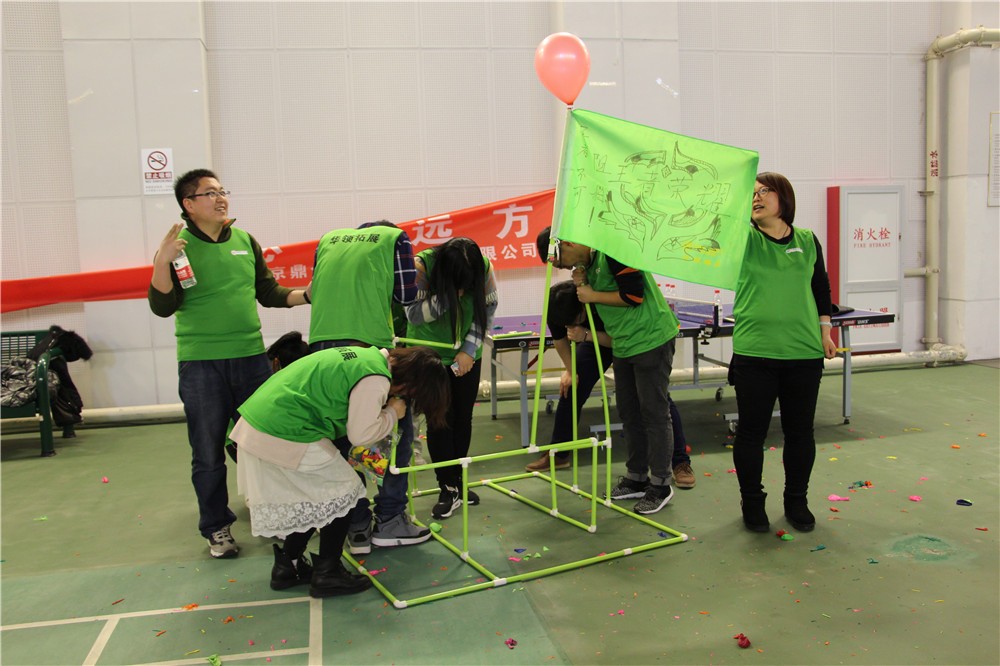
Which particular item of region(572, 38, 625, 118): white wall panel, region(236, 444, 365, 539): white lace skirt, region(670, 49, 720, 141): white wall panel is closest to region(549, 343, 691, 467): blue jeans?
region(236, 444, 365, 539): white lace skirt

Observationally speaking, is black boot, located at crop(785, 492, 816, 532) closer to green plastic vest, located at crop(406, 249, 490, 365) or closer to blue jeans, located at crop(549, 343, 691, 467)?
blue jeans, located at crop(549, 343, 691, 467)

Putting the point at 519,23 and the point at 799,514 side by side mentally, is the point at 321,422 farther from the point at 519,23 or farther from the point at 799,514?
the point at 519,23

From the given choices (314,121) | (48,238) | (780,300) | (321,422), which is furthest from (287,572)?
(48,238)

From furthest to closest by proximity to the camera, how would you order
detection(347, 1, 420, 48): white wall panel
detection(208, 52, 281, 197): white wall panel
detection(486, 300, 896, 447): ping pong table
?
detection(347, 1, 420, 48): white wall panel < detection(208, 52, 281, 197): white wall panel < detection(486, 300, 896, 447): ping pong table

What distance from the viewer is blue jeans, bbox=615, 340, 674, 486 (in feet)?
12.0

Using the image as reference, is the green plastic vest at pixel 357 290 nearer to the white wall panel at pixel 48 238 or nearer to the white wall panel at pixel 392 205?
the white wall panel at pixel 392 205

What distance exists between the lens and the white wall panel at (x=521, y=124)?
6629 mm

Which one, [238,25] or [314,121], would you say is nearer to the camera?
[238,25]

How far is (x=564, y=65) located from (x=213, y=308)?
195cm

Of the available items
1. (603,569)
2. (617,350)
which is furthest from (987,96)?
(603,569)

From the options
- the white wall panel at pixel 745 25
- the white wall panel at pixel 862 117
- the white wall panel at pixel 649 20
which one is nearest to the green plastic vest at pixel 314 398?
the white wall panel at pixel 649 20

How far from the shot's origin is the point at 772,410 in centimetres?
341

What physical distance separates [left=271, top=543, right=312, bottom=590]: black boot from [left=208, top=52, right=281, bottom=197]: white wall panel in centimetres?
401

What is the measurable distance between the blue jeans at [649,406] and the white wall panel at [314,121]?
3592mm
